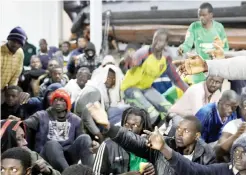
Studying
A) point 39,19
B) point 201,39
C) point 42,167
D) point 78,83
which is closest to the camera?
point 42,167

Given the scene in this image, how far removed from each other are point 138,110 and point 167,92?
142 cm

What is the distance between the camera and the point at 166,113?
505 cm

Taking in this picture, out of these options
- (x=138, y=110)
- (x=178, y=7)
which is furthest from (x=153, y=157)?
(x=178, y=7)

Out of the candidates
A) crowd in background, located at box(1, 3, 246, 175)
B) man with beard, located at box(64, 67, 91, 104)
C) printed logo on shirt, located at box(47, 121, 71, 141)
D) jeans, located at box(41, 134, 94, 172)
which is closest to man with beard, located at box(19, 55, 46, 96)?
crowd in background, located at box(1, 3, 246, 175)

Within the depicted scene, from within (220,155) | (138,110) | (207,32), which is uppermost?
(207,32)

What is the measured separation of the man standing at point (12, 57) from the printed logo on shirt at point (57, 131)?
25.2 inches

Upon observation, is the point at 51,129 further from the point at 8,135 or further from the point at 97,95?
the point at 8,135

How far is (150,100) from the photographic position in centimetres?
508

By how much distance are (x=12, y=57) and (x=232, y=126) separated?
2.05 metres

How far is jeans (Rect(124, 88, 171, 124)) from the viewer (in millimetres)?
5016

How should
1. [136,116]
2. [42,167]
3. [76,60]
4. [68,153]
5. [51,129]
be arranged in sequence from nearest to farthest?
[42,167] → [136,116] → [68,153] → [51,129] → [76,60]

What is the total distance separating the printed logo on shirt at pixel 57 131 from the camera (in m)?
4.54

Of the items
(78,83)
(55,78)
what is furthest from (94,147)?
(55,78)

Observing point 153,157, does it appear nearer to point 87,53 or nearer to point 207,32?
point 207,32
